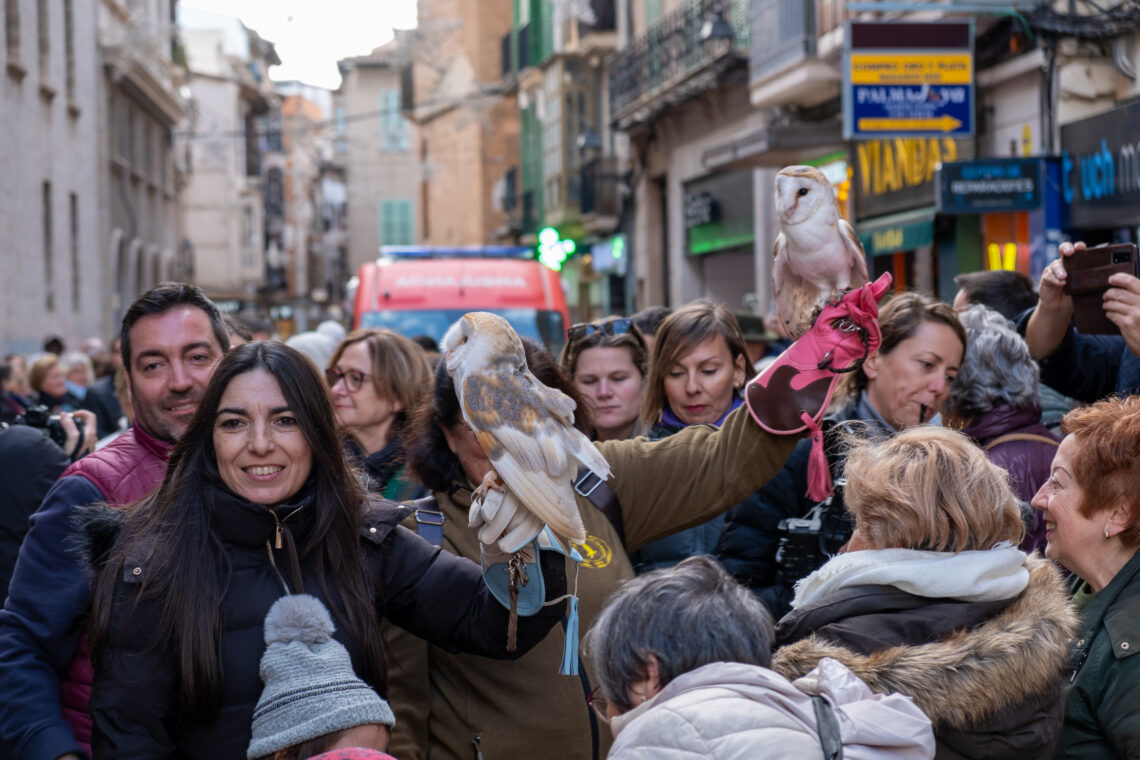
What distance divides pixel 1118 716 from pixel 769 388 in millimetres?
1012

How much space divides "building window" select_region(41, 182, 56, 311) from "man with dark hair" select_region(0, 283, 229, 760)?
1741 cm

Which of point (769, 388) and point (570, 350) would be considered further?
point (570, 350)

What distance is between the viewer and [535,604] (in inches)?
107

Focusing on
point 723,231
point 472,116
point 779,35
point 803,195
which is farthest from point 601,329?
point 472,116

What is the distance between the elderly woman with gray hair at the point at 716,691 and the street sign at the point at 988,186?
29.5 feet

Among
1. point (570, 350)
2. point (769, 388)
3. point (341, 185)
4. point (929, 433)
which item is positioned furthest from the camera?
point (341, 185)

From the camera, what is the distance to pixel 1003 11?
34.8ft

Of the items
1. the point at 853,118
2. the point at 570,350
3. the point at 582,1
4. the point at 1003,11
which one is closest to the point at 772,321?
the point at 853,118

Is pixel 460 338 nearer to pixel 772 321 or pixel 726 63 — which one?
pixel 772 321

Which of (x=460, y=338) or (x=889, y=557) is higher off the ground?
(x=460, y=338)

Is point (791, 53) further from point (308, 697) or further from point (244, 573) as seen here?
point (308, 697)

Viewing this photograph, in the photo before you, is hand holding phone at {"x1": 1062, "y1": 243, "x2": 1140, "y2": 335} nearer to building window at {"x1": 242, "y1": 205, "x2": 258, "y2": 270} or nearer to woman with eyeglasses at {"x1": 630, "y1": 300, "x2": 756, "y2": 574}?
woman with eyeglasses at {"x1": 630, "y1": 300, "x2": 756, "y2": 574}

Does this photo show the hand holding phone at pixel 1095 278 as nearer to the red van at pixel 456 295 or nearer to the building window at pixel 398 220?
the red van at pixel 456 295

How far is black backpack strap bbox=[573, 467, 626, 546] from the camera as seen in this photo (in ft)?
10.7
